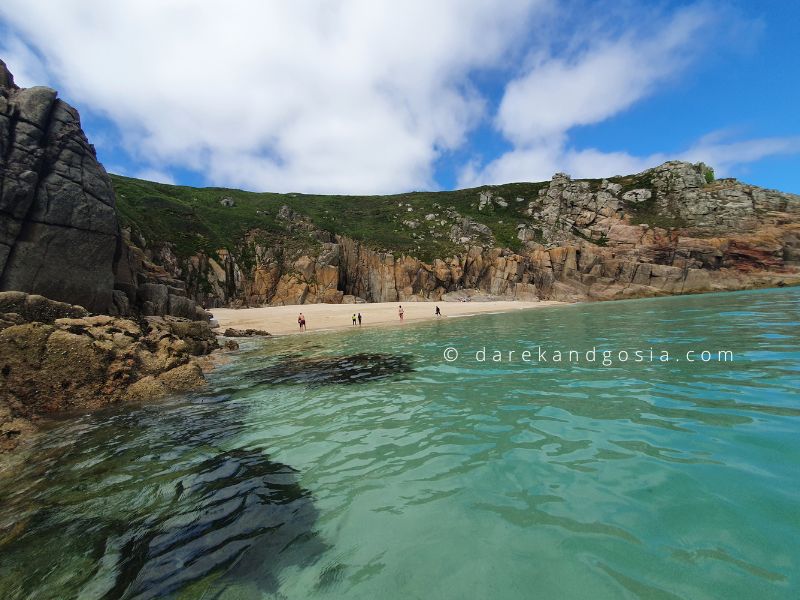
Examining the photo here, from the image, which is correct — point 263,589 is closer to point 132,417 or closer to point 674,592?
point 674,592

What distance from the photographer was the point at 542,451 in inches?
223

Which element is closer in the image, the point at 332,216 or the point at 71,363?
the point at 71,363

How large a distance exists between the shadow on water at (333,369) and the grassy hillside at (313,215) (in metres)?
50.4

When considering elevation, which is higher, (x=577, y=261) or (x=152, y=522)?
(x=577, y=261)

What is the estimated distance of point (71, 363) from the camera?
34.2 feet

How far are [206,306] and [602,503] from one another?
60994mm

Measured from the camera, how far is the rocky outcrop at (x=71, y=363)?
Answer: 369 inches

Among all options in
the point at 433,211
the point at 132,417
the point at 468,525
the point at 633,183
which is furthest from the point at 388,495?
the point at 633,183

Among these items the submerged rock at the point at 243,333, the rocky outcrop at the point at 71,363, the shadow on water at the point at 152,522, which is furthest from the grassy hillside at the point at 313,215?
the shadow on water at the point at 152,522

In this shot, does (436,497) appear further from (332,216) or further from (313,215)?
(332,216)

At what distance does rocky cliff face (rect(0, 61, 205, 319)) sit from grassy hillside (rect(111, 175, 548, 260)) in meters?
38.6

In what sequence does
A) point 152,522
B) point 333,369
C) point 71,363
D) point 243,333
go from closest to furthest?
point 152,522 → point 71,363 → point 333,369 → point 243,333

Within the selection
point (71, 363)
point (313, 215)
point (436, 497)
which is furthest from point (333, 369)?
point (313, 215)

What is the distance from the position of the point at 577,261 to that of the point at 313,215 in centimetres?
5991
